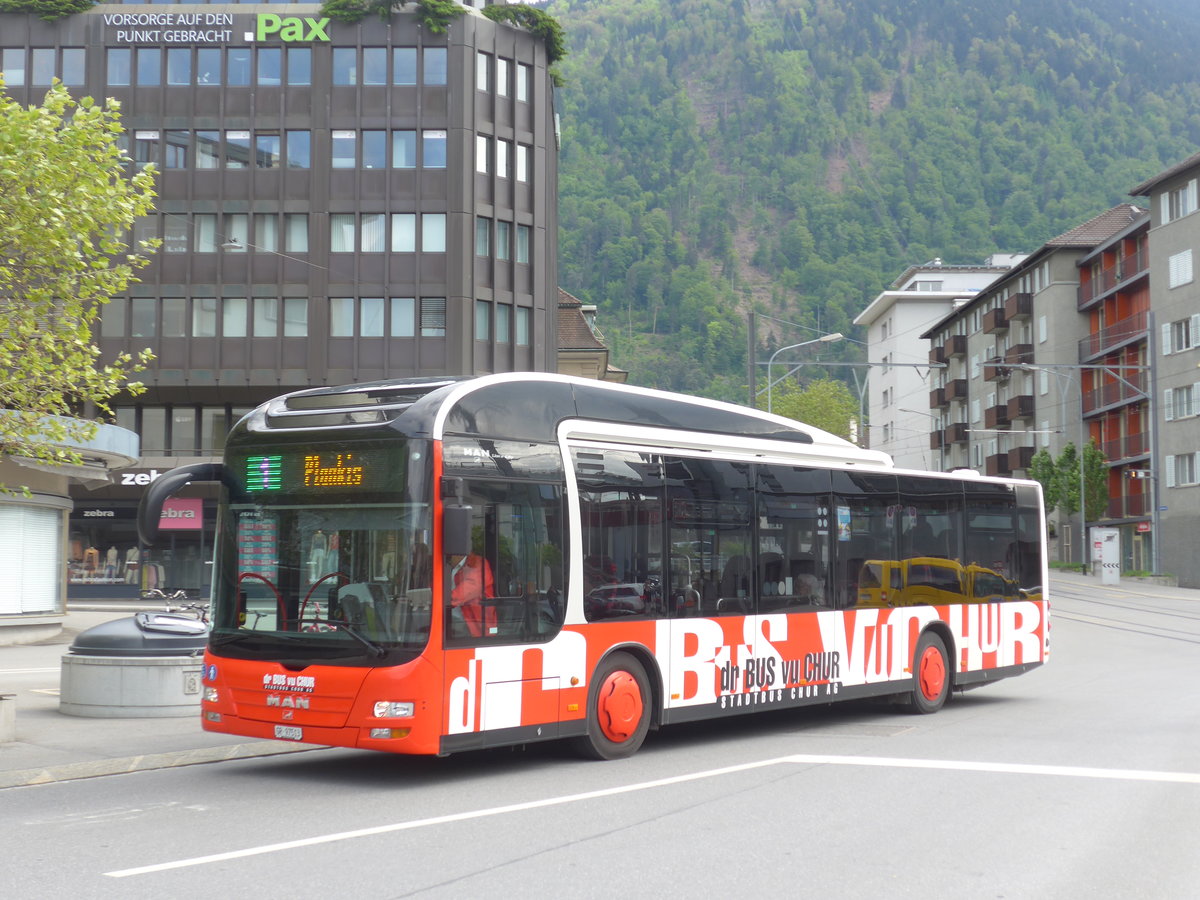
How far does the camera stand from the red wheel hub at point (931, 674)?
1509 centimetres

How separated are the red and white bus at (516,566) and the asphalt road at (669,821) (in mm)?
551

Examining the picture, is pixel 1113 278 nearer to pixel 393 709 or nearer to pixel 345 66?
pixel 345 66

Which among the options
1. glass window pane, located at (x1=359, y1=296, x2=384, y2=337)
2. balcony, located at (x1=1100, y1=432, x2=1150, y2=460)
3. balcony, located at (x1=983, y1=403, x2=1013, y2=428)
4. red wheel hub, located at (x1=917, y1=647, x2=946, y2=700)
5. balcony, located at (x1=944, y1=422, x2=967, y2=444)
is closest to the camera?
red wheel hub, located at (x1=917, y1=647, x2=946, y2=700)

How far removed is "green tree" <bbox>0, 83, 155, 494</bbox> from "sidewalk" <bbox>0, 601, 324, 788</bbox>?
2.53 metres

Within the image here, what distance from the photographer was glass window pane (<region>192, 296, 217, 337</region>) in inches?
1839

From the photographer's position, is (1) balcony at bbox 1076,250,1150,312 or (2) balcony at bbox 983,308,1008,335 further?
(2) balcony at bbox 983,308,1008,335

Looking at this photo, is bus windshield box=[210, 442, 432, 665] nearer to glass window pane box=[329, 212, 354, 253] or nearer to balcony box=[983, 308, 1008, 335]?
glass window pane box=[329, 212, 354, 253]

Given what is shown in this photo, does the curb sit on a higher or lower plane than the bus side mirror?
lower

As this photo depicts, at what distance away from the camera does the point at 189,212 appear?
154ft

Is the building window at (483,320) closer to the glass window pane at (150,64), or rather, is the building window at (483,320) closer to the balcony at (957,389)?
the glass window pane at (150,64)

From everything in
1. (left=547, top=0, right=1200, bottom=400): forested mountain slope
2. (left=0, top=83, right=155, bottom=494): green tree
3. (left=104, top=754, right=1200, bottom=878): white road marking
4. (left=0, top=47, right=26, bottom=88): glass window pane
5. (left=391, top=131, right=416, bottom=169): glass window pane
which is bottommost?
(left=104, top=754, right=1200, bottom=878): white road marking

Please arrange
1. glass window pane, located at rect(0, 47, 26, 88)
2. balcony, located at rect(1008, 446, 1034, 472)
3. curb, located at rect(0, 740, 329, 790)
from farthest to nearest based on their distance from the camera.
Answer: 1. balcony, located at rect(1008, 446, 1034, 472)
2. glass window pane, located at rect(0, 47, 26, 88)
3. curb, located at rect(0, 740, 329, 790)

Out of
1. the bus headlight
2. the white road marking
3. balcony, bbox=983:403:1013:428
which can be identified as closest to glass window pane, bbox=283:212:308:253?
the white road marking

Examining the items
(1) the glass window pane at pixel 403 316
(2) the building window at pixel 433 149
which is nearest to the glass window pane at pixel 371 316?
(1) the glass window pane at pixel 403 316
